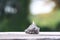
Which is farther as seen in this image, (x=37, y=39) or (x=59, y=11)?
(x=59, y=11)

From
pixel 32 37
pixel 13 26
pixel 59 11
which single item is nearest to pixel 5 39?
pixel 32 37

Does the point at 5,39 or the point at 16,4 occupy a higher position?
the point at 16,4

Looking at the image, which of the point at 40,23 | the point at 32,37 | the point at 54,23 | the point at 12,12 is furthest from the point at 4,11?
the point at 32,37

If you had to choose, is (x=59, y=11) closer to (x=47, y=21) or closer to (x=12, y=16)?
(x=47, y=21)

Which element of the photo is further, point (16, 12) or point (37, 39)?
point (16, 12)

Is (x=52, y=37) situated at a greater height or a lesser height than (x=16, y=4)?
lesser

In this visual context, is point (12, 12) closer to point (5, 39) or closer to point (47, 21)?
point (47, 21)
